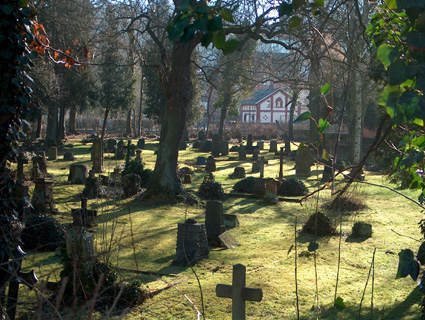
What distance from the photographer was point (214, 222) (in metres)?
9.84

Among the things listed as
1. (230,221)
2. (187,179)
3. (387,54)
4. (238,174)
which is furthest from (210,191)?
(387,54)

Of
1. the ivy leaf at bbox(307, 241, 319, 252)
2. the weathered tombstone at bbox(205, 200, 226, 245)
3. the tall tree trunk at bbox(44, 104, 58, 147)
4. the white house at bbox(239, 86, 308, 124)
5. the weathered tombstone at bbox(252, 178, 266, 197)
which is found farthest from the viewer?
the white house at bbox(239, 86, 308, 124)

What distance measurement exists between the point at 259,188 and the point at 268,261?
727cm

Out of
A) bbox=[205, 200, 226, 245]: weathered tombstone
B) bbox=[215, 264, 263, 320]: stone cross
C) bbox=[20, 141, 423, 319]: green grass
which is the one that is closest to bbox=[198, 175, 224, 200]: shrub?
bbox=[20, 141, 423, 319]: green grass

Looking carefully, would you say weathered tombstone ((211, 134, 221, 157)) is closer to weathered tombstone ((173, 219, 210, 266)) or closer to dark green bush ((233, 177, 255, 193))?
dark green bush ((233, 177, 255, 193))

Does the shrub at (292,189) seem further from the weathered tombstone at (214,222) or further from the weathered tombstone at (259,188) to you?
the weathered tombstone at (214,222)

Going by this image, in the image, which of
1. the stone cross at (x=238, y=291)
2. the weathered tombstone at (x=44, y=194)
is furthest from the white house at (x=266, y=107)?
the stone cross at (x=238, y=291)

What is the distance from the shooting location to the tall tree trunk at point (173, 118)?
538 inches

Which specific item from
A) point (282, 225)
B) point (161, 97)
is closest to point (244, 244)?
point (282, 225)

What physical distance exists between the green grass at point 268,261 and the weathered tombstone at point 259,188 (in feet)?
2.55

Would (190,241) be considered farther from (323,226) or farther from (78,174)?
(78,174)

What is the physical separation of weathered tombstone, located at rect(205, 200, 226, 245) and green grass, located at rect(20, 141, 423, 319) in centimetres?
52

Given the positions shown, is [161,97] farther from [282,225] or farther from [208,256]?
[208,256]

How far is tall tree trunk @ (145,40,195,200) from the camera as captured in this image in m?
13.7
